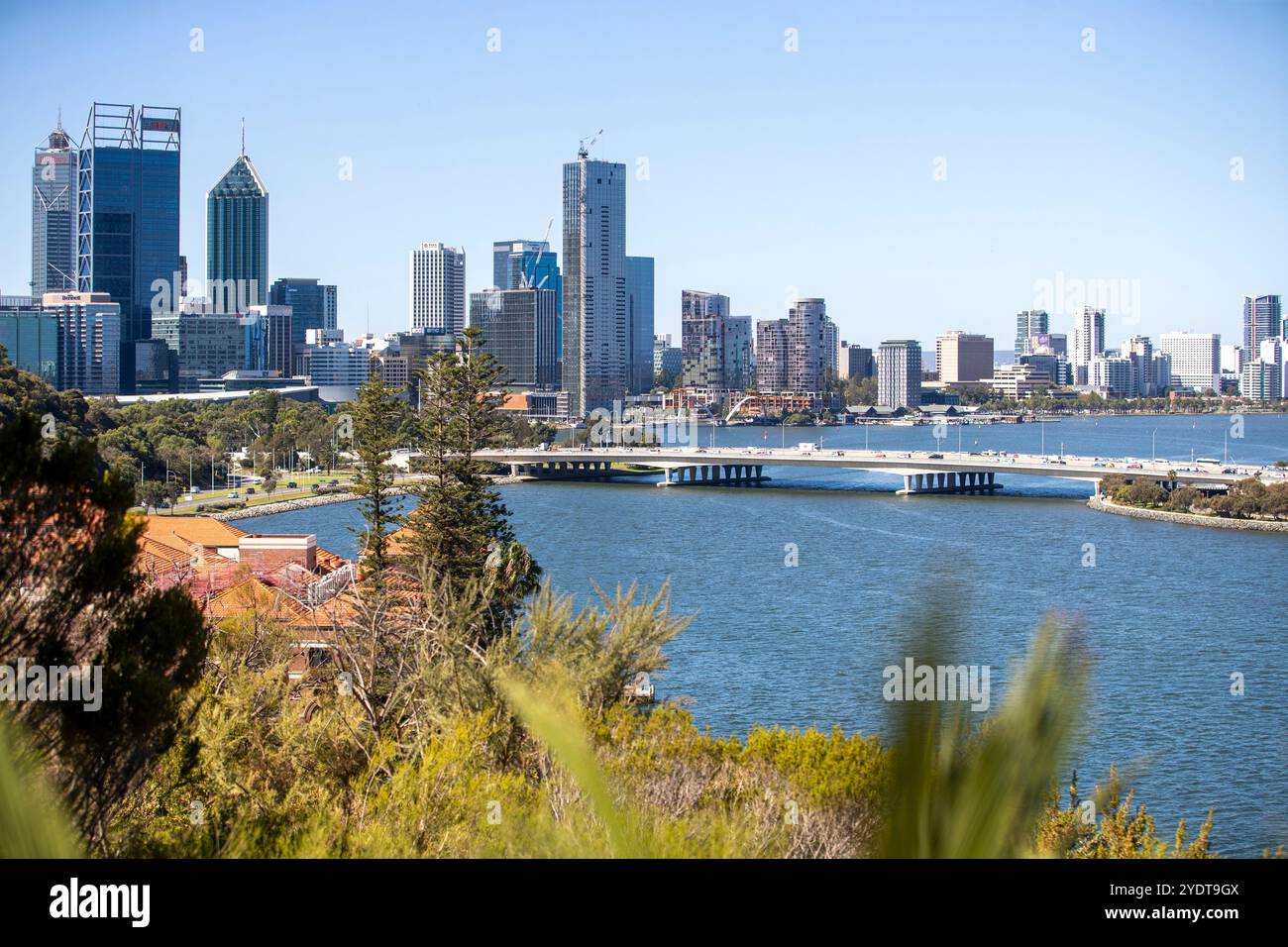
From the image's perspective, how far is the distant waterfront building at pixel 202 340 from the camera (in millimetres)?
62188

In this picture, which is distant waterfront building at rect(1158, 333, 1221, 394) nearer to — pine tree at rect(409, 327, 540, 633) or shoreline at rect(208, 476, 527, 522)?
shoreline at rect(208, 476, 527, 522)

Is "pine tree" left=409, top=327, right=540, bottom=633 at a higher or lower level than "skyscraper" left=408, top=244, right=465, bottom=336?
lower

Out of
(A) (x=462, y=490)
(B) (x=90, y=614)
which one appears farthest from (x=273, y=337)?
(B) (x=90, y=614)

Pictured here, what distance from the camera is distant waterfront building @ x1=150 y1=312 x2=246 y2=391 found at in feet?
204

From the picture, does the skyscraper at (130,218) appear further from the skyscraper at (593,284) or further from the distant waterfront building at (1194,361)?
the distant waterfront building at (1194,361)

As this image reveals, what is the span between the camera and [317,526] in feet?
68.8

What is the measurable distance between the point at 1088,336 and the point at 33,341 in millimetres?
67402

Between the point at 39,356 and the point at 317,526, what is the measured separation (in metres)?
31.1

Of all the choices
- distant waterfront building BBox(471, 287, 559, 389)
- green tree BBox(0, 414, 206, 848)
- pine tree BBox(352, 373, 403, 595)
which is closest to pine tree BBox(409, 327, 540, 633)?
pine tree BBox(352, 373, 403, 595)

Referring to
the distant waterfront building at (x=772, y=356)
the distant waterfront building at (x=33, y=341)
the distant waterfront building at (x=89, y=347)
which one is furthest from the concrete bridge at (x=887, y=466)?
the distant waterfront building at (x=772, y=356)

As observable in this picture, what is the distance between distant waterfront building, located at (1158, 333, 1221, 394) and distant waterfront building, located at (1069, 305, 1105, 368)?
24.4 feet
